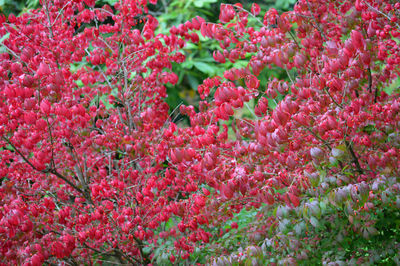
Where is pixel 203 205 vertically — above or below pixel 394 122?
below

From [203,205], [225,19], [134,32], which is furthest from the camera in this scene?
[134,32]

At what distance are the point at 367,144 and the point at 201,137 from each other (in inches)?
41.2

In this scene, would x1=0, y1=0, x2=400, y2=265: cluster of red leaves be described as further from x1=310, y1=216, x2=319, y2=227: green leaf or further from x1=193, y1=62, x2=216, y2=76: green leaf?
x1=193, y1=62, x2=216, y2=76: green leaf

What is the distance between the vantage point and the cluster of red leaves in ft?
7.42

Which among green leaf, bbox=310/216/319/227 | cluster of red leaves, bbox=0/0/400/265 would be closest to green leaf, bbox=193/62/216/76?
cluster of red leaves, bbox=0/0/400/265

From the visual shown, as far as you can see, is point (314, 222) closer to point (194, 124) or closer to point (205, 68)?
point (194, 124)

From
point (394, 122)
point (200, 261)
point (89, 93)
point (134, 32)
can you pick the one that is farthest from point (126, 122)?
point (394, 122)

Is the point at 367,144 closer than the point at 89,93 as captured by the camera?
Yes

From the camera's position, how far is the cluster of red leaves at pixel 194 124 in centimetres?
226

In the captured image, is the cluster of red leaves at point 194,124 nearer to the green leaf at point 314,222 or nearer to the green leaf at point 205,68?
the green leaf at point 314,222

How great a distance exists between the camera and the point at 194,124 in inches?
119

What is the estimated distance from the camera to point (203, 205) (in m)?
2.68

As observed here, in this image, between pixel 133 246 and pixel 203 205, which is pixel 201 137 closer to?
pixel 203 205

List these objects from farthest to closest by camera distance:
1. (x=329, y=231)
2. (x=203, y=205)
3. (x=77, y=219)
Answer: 1. (x=77, y=219)
2. (x=329, y=231)
3. (x=203, y=205)
